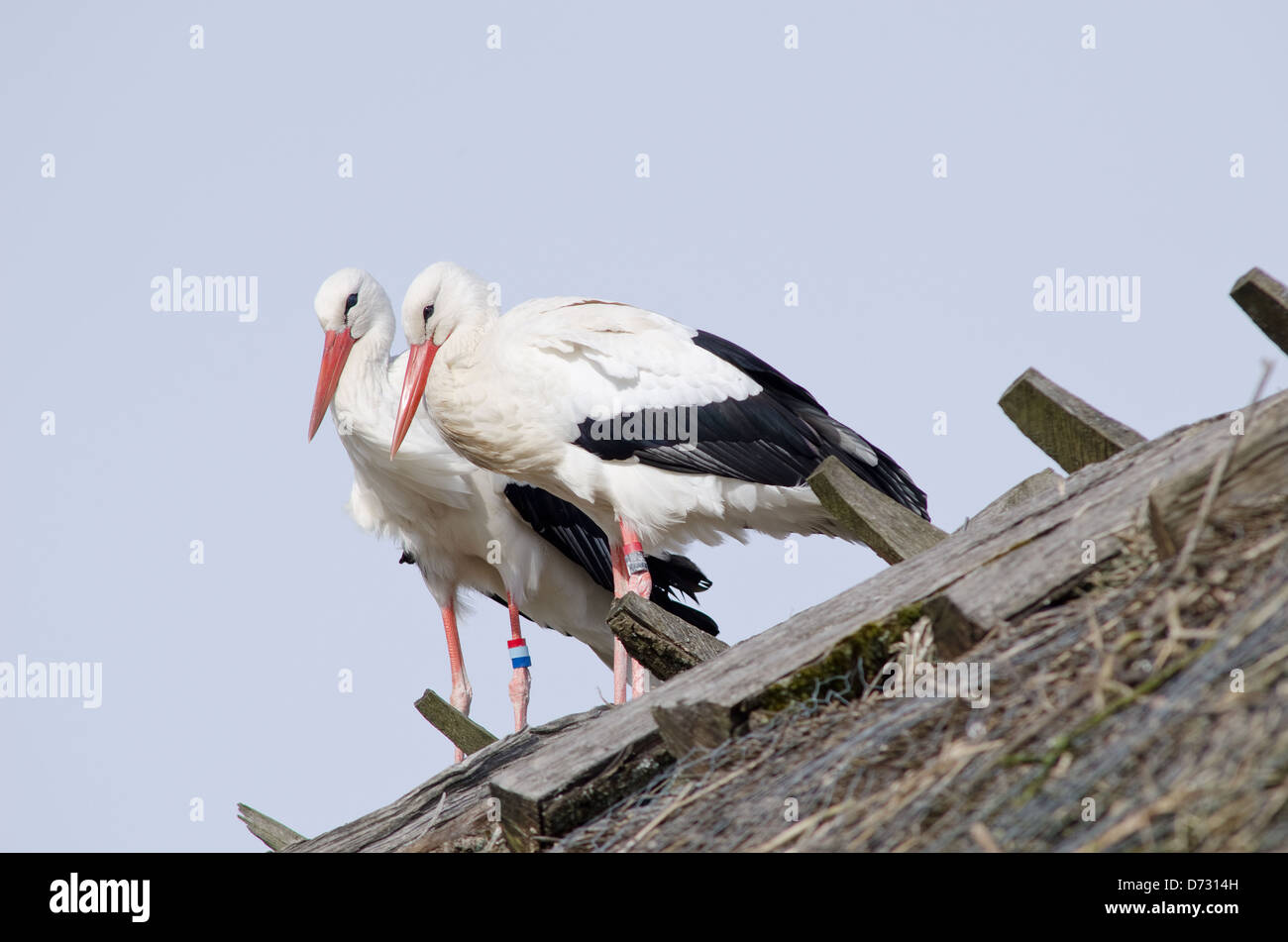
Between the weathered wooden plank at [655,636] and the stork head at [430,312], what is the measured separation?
15.7 feet

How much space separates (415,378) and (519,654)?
2899 millimetres

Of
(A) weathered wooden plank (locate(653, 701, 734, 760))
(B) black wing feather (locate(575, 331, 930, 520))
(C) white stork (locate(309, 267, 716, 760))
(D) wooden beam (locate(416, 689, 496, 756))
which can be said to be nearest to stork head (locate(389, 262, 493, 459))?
(C) white stork (locate(309, 267, 716, 760))

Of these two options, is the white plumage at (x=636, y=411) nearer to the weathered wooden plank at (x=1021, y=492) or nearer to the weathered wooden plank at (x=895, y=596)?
the weathered wooden plank at (x=1021, y=492)

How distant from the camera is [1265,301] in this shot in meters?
3.34

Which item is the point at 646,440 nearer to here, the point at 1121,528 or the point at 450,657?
the point at 450,657

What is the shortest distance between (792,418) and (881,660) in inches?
199

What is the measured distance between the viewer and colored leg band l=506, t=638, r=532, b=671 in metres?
10.7

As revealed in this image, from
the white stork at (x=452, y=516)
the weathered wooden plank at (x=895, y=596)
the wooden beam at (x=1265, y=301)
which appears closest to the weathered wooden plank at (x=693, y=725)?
the weathered wooden plank at (x=895, y=596)

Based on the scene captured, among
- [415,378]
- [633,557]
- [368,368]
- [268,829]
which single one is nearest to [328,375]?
[368,368]

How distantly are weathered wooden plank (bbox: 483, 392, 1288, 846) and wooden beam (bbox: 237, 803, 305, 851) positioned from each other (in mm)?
1932

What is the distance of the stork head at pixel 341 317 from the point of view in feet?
30.8
